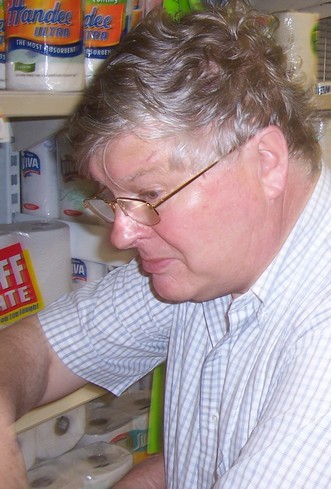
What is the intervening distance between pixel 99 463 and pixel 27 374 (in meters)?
0.48

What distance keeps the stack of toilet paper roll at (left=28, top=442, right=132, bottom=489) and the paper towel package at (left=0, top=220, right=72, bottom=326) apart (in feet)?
1.14

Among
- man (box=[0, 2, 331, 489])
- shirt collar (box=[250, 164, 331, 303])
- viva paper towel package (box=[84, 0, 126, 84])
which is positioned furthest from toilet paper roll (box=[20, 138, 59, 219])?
shirt collar (box=[250, 164, 331, 303])

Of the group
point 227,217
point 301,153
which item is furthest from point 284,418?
point 301,153

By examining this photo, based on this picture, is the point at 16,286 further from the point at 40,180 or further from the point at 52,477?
the point at 52,477

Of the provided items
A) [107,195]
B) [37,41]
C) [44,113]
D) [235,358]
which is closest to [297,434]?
[235,358]

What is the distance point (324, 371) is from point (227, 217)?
0.67 ft

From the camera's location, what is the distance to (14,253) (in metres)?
1.11

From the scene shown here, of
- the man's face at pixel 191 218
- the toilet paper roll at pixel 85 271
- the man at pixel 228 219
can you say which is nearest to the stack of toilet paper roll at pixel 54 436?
the toilet paper roll at pixel 85 271

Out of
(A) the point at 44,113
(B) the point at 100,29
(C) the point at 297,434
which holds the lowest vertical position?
(C) the point at 297,434

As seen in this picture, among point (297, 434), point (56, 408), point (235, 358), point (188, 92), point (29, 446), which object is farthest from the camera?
point (29, 446)

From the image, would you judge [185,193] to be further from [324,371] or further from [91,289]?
[91,289]

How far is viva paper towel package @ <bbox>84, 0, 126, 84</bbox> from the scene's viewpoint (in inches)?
38.2

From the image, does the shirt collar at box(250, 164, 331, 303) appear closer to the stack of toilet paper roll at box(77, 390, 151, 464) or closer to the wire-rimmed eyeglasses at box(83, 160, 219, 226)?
the wire-rimmed eyeglasses at box(83, 160, 219, 226)

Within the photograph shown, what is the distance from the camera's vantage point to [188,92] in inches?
27.3
